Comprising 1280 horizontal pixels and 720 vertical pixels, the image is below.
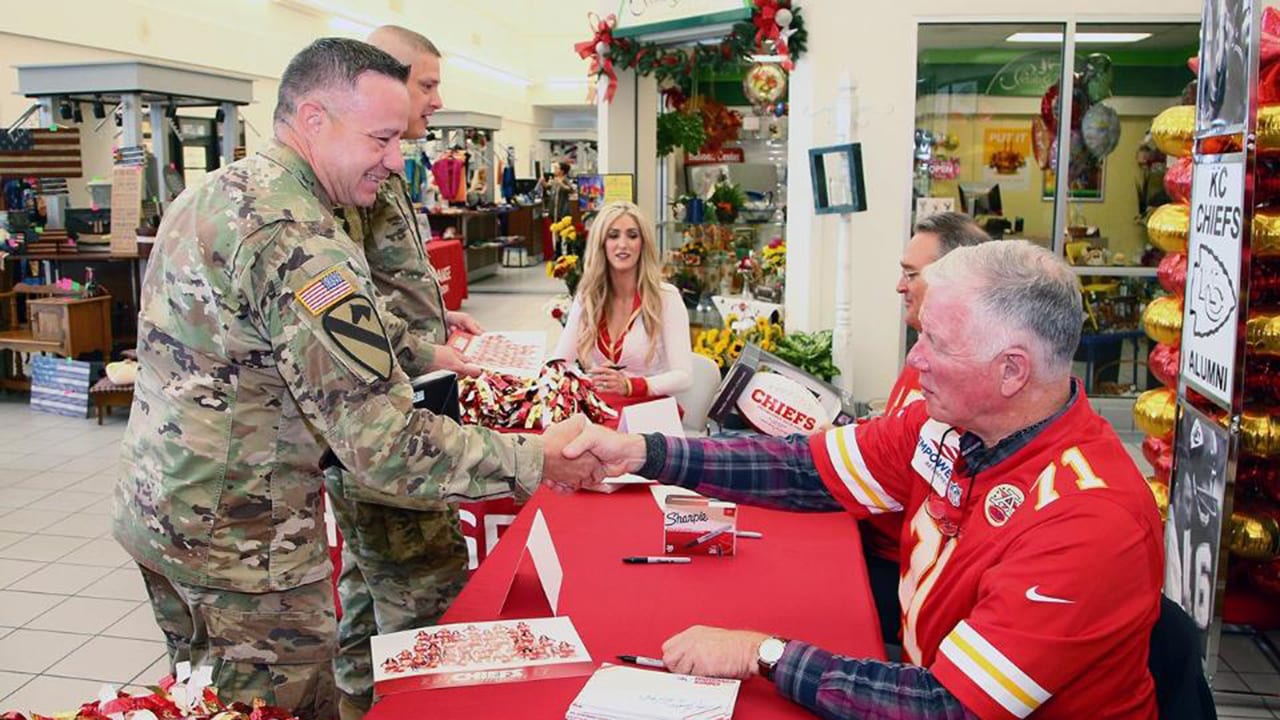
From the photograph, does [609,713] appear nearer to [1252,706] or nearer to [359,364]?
[359,364]

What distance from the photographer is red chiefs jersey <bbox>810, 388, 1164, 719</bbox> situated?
149 centimetres

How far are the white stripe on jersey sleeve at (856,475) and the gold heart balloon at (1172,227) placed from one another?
215 cm

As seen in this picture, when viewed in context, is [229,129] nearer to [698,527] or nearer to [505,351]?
[505,351]

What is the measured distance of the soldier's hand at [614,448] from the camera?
92.8 inches

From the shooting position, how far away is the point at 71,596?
433cm

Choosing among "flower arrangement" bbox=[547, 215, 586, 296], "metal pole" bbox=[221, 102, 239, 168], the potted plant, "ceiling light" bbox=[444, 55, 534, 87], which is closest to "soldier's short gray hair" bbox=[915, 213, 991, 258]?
"flower arrangement" bbox=[547, 215, 586, 296]

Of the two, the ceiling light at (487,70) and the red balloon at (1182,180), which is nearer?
the red balloon at (1182,180)

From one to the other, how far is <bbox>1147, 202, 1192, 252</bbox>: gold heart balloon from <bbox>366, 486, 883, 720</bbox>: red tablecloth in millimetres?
2103

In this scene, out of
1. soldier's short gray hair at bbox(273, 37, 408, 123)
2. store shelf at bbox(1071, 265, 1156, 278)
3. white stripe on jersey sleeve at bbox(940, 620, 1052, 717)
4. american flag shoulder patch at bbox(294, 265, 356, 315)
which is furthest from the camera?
store shelf at bbox(1071, 265, 1156, 278)

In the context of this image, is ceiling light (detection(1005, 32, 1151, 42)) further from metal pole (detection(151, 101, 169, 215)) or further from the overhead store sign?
metal pole (detection(151, 101, 169, 215))

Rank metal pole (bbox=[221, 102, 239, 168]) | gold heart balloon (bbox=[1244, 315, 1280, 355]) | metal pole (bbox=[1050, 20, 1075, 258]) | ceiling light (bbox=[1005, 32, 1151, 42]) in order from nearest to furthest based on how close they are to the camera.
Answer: gold heart balloon (bbox=[1244, 315, 1280, 355]), ceiling light (bbox=[1005, 32, 1151, 42]), metal pole (bbox=[1050, 20, 1075, 258]), metal pole (bbox=[221, 102, 239, 168])

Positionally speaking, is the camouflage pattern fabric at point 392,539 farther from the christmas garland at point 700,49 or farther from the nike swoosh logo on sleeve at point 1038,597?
the christmas garland at point 700,49

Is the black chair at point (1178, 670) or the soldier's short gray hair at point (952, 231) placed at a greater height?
the soldier's short gray hair at point (952, 231)

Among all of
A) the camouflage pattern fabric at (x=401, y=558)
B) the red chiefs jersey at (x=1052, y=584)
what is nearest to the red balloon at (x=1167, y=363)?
the red chiefs jersey at (x=1052, y=584)
